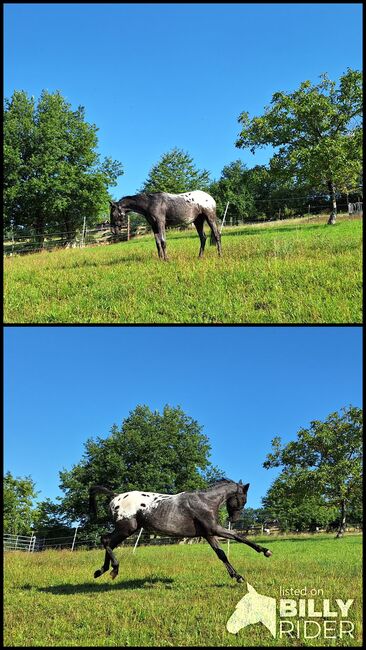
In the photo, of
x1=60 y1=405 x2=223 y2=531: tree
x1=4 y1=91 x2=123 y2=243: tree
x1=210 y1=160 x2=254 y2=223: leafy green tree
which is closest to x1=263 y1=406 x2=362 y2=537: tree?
x1=60 y1=405 x2=223 y2=531: tree

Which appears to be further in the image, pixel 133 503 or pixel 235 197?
pixel 235 197

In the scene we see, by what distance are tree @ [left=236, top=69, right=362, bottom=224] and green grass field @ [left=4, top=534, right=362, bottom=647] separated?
1130 inches

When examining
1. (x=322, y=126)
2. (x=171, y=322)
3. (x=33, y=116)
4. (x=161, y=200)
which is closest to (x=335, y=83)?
(x=322, y=126)

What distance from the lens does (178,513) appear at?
835 centimetres

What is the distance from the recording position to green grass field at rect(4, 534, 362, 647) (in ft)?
19.9

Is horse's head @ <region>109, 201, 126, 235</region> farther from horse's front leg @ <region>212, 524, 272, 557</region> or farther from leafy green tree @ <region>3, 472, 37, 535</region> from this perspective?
leafy green tree @ <region>3, 472, 37, 535</region>

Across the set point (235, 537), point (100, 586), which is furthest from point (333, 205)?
point (100, 586)

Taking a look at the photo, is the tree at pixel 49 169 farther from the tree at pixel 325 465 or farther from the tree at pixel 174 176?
the tree at pixel 325 465

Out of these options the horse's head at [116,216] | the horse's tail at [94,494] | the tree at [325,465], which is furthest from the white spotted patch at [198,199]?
the tree at [325,465]

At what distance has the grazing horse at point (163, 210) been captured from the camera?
1221 cm

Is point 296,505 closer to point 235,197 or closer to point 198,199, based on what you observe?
point 198,199

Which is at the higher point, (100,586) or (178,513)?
(178,513)

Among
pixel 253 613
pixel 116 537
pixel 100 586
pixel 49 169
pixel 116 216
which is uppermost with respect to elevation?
pixel 49 169

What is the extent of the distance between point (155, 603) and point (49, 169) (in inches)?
1647
